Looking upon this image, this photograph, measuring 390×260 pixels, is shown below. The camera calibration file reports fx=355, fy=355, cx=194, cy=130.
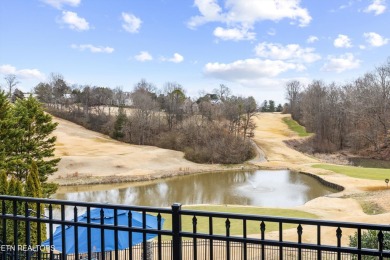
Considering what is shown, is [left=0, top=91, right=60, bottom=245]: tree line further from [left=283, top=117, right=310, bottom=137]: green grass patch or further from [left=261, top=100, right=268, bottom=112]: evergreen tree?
[left=261, top=100, right=268, bottom=112]: evergreen tree

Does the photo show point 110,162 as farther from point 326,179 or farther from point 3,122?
point 326,179

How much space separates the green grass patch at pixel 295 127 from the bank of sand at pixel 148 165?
5.83 metres

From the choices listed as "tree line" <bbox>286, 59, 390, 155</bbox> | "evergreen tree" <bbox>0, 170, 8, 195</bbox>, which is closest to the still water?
"evergreen tree" <bbox>0, 170, 8, 195</bbox>

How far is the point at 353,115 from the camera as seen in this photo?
150 ft

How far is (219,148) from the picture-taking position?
39.6m

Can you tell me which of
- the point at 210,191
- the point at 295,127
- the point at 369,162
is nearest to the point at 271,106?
the point at 295,127

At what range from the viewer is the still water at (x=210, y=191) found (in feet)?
73.9

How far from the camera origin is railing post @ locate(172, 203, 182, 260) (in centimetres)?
244

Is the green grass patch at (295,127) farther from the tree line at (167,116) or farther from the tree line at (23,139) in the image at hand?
the tree line at (23,139)

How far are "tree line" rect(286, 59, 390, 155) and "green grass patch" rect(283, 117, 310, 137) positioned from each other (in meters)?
2.45

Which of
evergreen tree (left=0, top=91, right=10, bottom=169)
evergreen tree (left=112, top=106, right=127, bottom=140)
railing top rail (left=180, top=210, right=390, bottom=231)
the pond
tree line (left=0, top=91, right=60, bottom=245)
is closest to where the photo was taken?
railing top rail (left=180, top=210, right=390, bottom=231)

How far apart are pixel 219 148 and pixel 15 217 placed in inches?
1457

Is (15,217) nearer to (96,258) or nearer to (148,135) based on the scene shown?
(96,258)

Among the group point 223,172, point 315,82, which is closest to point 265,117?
point 315,82
